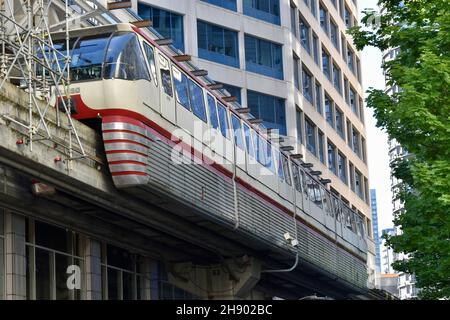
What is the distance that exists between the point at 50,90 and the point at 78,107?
908 mm

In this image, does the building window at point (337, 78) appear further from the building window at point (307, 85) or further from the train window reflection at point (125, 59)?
the train window reflection at point (125, 59)

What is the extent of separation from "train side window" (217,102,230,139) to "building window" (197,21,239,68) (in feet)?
79.3

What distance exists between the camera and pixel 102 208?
22.1m

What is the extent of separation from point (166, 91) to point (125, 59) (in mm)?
1933

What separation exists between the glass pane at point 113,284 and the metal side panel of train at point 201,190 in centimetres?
369

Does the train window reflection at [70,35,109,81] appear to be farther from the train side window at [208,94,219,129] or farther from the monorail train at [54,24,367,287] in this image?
the train side window at [208,94,219,129]

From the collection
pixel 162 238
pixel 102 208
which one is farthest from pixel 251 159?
pixel 102 208

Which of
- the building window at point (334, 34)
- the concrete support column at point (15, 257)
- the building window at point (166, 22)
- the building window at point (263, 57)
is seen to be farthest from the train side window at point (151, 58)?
the building window at point (334, 34)

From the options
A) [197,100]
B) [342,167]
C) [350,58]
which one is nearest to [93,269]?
[197,100]

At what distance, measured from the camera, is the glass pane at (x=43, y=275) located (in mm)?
22328

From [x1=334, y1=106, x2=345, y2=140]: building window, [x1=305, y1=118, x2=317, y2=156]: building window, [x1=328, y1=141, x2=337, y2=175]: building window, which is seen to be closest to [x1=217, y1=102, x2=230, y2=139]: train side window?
[x1=305, y1=118, x2=317, y2=156]: building window

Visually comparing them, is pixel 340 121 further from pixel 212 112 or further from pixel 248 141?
pixel 212 112

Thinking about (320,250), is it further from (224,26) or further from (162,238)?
(224,26)

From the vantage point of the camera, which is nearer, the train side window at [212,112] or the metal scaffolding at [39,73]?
the metal scaffolding at [39,73]
